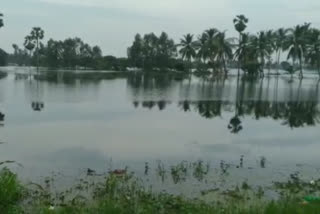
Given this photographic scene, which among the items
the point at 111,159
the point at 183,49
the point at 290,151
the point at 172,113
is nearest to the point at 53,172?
the point at 111,159

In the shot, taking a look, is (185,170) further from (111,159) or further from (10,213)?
(10,213)

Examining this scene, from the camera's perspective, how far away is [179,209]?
656 centimetres

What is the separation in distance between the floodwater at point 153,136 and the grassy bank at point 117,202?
184cm

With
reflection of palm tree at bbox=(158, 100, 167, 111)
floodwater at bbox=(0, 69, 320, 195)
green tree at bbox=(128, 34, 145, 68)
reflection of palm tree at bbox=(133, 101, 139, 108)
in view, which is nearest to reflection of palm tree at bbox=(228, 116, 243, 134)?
floodwater at bbox=(0, 69, 320, 195)

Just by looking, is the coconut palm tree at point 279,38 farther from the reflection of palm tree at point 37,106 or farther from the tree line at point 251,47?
the reflection of palm tree at point 37,106

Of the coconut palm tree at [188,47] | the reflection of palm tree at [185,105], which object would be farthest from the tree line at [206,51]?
the reflection of palm tree at [185,105]

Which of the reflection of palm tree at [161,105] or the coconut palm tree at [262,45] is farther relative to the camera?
the coconut palm tree at [262,45]

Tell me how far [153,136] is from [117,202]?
902 cm

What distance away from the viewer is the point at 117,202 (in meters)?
6.77

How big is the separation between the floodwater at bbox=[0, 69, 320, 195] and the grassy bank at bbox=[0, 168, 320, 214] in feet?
6.03

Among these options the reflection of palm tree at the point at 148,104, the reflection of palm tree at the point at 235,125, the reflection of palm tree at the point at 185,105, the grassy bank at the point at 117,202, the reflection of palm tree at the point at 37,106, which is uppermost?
the grassy bank at the point at 117,202

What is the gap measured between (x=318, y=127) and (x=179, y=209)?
589 inches

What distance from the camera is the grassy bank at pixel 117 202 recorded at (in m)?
5.97

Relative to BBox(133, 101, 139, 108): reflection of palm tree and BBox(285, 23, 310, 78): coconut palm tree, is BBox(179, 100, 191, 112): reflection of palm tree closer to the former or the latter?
BBox(133, 101, 139, 108): reflection of palm tree
